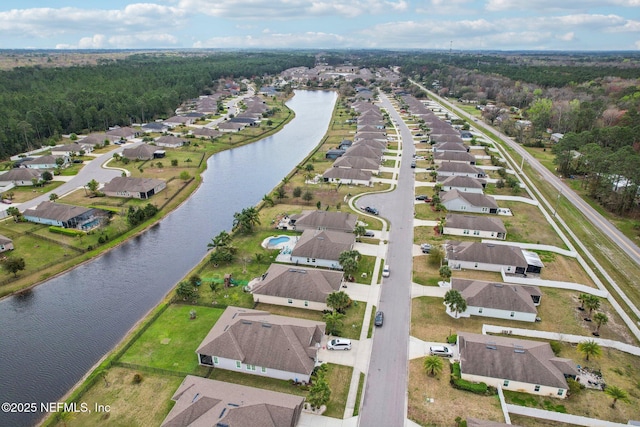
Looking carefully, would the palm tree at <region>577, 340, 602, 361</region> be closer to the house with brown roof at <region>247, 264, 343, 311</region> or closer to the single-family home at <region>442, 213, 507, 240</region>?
the house with brown roof at <region>247, 264, 343, 311</region>

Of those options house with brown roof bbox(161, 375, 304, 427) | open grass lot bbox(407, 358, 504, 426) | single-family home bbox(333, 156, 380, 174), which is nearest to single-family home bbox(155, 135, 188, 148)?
single-family home bbox(333, 156, 380, 174)

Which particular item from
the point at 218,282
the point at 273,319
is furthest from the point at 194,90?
the point at 273,319

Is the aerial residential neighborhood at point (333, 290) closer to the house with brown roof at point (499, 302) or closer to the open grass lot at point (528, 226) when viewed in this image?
the house with brown roof at point (499, 302)

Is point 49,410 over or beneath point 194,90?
beneath

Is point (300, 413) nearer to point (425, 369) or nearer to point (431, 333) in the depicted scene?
point (425, 369)

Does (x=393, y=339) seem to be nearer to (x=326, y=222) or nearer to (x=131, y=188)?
(x=326, y=222)
